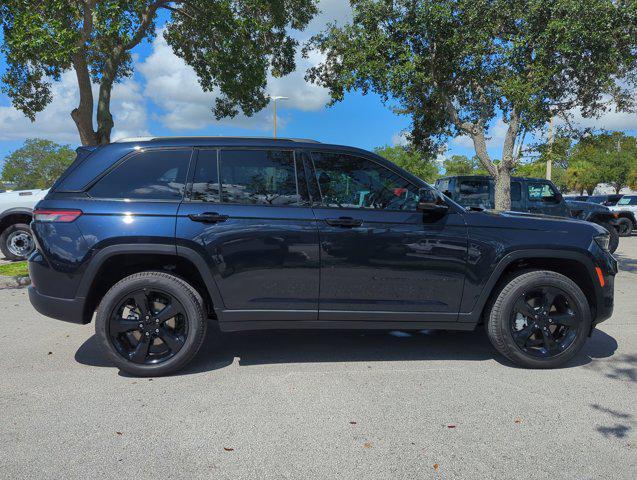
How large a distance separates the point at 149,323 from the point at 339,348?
1.77 metres

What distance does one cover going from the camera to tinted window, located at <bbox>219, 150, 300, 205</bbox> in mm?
3762

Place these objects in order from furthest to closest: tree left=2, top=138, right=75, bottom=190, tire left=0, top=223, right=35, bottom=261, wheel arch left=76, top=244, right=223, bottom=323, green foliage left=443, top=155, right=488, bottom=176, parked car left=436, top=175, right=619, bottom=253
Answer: tree left=2, top=138, right=75, bottom=190, green foliage left=443, top=155, right=488, bottom=176, parked car left=436, top=175, right=619, bottom=253, tire left=0, top=223, right=35, bottom=261, wheel arch left=76, top=244, right=223, bottom=323

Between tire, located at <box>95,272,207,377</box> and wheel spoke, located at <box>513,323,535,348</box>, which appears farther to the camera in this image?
wheel spoke, located at <box>513,323,535,348</box>

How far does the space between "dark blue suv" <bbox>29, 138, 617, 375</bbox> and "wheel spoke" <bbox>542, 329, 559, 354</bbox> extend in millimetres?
11

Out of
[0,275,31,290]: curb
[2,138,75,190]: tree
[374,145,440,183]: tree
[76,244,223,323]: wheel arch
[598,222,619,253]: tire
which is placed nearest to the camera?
[76,244,223,323]: wheel arch

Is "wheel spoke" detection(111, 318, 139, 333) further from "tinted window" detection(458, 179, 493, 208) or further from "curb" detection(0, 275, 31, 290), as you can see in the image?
"tinted window" detection(458, 179, 493, 208)

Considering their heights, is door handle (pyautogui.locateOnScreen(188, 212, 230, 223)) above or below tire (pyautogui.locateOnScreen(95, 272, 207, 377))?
above

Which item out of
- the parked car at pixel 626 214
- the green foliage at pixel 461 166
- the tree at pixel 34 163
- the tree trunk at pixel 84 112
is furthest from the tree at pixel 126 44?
the tree at pixel 34 163

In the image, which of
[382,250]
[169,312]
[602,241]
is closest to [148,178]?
[169,312]

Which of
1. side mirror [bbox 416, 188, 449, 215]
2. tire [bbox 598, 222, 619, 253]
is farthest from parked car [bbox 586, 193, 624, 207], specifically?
side mirror [bbox 416, 188, 449, 215]

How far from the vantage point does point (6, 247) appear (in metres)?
9.52

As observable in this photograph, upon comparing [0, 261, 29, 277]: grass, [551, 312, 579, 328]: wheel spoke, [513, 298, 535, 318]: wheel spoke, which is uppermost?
[513, 298, 535, 318]: wheel spoke

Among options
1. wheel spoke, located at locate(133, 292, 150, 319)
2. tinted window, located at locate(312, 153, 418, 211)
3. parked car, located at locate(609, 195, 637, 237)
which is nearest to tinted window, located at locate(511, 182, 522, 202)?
tinted window, located at locate(312, 153, 418, 211)

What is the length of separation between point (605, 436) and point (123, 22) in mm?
9616
